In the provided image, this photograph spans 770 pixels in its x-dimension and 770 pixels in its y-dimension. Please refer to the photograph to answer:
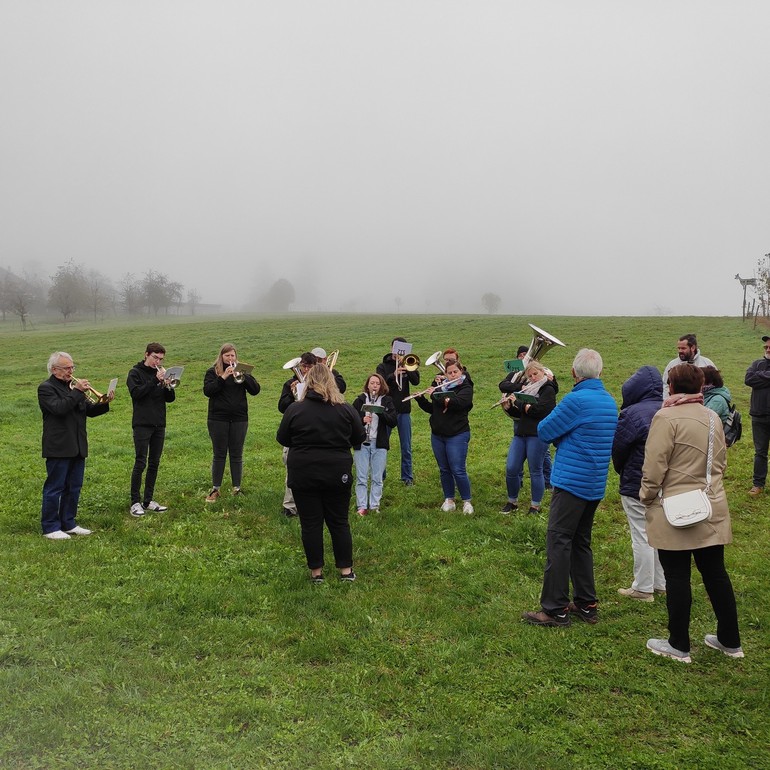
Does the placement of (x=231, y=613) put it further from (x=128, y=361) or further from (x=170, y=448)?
(x=128, y=361)

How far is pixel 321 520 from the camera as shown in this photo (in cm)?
633

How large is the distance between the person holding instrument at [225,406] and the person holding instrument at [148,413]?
0.68m

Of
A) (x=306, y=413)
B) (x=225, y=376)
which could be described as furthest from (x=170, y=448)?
(x=306, y=413)

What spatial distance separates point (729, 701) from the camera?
4348 mm

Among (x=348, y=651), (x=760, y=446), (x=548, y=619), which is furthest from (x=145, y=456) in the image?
(x=760, y=446)

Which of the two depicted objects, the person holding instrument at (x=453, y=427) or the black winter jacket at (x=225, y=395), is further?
the black winter jacket at (x=225, y=395)

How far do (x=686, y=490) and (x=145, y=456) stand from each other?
7326 millimetres

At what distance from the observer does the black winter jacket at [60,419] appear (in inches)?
292

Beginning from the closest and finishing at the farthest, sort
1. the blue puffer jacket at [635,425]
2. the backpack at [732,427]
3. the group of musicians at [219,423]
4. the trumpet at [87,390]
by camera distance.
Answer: the blue puffer jacket at [635,425] < the backpack at [732,427] < the group of musicians at [219,423] < the trumpet at [87,390]

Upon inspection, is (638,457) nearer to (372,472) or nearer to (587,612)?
(587,612)

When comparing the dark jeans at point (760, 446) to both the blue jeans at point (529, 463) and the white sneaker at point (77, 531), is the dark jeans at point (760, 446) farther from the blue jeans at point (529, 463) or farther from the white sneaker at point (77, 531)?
the white sneaker at point (77, 531)

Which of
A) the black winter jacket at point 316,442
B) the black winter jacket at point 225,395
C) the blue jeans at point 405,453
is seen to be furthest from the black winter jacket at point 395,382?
the black winter jacket at point 316,442

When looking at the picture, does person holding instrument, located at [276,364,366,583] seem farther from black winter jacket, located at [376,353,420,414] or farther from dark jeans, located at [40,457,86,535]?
black winter jacket, located at [376,353,420,414]

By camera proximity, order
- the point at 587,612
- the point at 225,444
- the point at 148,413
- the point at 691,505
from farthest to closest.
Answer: the point at 225,444 < the point at 148,413 < the point at 587,612 < the point at 691,505
